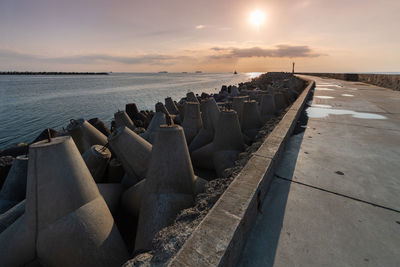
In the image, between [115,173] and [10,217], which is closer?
[10,217]

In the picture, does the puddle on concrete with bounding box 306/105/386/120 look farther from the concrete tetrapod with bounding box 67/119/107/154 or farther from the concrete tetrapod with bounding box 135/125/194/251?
the concrete tetrapod with bounding box 67/119/107/154

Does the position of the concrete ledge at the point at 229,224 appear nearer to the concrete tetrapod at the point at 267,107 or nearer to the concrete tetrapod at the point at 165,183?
the concrete tetrapod at the point at 165,183

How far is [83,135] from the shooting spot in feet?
19.1

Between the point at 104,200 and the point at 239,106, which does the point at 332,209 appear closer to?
the point at 104,200

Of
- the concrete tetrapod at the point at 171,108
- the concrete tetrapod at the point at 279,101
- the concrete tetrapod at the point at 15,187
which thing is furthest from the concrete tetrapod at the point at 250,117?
the concrete tetrapod at the point at 171,108

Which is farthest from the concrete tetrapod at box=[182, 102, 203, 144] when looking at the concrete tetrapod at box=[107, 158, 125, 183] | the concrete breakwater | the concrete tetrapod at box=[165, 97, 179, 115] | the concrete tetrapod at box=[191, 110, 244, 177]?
A: the concrete tetrapod at box=[165, 97, 179, 115]

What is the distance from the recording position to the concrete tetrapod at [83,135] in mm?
5680

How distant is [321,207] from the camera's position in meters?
2.03

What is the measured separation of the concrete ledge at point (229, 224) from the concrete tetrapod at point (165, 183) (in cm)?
113

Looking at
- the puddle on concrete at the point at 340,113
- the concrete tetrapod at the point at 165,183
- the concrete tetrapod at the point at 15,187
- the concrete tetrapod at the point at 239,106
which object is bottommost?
the concrete tetrapod at the point at 15,187

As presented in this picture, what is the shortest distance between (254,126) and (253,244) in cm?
482

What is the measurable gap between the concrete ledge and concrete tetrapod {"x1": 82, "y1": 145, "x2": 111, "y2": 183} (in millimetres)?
3461

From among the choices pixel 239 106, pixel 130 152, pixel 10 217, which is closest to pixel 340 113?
pixel 239 106

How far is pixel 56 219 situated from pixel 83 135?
411 cm
